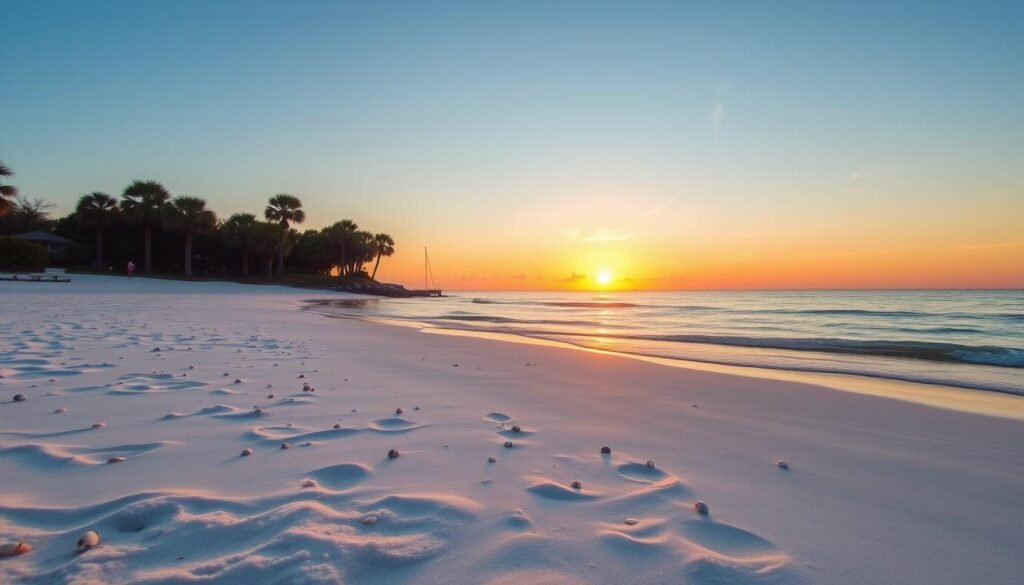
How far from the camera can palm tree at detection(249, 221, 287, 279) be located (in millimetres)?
64887

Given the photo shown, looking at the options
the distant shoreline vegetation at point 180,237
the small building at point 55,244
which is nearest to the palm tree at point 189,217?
the distant shoreline vegetation at point 180,237

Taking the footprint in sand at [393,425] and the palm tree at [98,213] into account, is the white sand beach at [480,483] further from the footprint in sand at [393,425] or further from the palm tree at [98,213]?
the palm tree at [98,213]

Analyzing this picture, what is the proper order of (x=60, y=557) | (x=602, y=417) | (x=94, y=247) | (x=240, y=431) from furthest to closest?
(x=94, y=247), (x=602, y=417), (x=240, y=431), (x=60, y=557)

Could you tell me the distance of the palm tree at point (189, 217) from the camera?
5703 centimetres

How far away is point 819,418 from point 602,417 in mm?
2251

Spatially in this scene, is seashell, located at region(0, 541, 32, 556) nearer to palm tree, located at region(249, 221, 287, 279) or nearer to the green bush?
the green bush

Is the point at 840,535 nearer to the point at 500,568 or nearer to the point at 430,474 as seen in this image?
the point at 500,568

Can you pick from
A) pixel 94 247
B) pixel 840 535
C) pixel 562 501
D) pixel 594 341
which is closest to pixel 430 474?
pixel 562 501

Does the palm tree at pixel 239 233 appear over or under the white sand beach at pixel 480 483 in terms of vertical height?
over

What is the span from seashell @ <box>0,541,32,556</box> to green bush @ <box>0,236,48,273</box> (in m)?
57.9

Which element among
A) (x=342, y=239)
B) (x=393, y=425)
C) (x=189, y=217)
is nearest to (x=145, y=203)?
(x=189, y=217)

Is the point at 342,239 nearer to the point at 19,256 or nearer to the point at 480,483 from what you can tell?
the point at 19,256

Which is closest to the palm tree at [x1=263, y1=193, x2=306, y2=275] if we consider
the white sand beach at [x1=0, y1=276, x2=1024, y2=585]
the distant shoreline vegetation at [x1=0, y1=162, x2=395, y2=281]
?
the distant shoreline vegetation at [x1=0, y1=162, x2=395, y2=281]

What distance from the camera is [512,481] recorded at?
2918 millimetres
